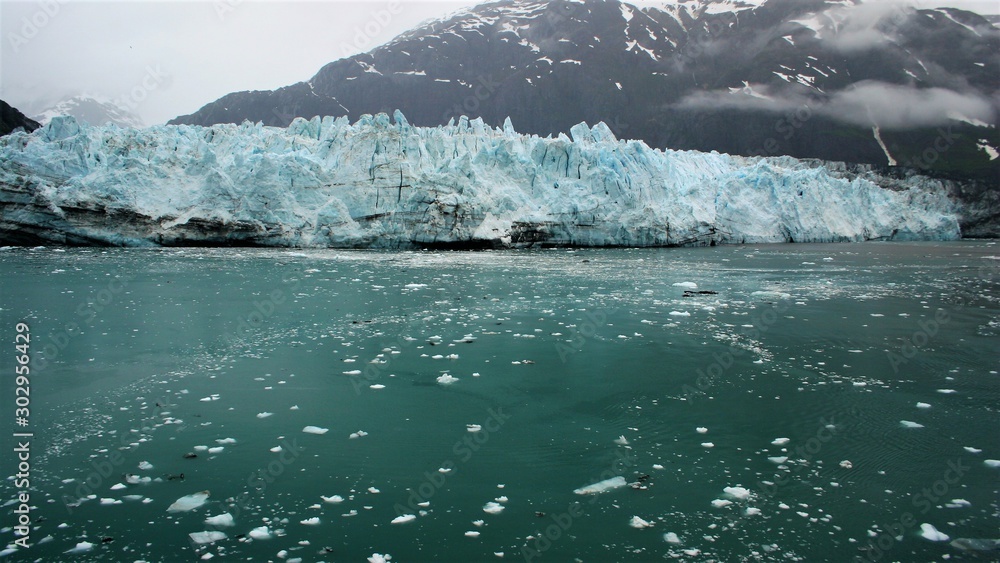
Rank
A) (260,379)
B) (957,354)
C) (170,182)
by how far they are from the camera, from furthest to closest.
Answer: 1. (170,182)
2. (957,354)
3. (260,379)

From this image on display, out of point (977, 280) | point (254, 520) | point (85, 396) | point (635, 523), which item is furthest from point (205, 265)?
point (977, 280)

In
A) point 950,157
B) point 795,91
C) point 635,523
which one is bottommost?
point 635,523

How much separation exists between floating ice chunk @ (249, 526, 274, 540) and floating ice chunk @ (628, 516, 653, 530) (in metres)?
2.00

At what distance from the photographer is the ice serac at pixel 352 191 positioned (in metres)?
21.8

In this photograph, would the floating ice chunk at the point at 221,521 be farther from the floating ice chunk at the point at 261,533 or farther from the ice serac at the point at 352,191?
the ice serac at the point at 352,191

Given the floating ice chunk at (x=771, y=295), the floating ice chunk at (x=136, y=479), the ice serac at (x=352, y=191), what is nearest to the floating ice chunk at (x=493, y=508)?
the floating ice chunk at (x=136, y=479)

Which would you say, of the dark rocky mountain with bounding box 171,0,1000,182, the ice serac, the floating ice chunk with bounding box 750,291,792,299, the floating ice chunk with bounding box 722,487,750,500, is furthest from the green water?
the dark rocky mountain with bounding box 171,0,1000,182

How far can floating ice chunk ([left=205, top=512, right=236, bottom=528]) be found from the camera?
314cm

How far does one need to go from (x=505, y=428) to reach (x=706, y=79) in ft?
343

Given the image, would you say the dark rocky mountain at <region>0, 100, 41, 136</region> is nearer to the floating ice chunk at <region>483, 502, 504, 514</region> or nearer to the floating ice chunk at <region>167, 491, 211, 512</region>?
the floating ice chunk at <region>167, 491, 211, 512</region>

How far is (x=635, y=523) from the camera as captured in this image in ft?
10.5

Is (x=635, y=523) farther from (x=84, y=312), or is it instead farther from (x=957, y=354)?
(x=84, y=312)

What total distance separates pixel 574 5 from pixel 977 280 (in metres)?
107

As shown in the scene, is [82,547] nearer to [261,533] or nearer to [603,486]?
[261,533]
